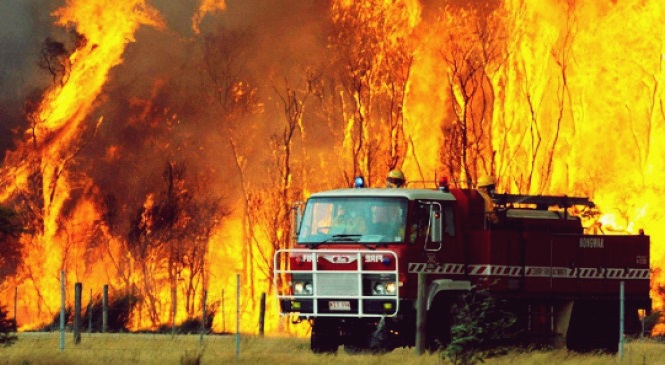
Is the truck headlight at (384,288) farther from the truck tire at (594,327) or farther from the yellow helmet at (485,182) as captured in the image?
the truck tire at (594,327)

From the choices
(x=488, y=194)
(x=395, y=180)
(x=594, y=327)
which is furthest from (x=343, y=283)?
(x=594, y=327)

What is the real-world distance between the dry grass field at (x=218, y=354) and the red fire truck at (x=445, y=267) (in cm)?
65

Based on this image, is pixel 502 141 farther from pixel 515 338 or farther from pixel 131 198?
pixel 515 338

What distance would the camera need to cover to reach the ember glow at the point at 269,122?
52.8 m

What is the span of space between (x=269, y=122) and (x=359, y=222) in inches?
1432

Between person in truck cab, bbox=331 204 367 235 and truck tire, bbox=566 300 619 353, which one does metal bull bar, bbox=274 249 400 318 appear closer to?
person in truck cab, bbox=331 204 367 235

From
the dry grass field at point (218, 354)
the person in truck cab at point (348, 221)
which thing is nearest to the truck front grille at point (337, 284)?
the person in truck cab at point (348, 221)

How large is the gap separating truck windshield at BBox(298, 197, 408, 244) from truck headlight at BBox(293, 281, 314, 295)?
2.23 feet

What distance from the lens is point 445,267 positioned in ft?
93.3

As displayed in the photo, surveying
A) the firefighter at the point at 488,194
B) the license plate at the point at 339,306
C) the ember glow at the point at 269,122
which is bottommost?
the license plate at the point at 339,306

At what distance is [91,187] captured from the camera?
61.0 metres

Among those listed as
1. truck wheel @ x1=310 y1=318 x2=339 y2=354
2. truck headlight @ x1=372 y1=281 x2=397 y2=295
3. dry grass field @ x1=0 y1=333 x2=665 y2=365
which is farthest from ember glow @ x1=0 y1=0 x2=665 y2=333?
truck headlight @ x1=372 y1=281 x2=397 y2=295

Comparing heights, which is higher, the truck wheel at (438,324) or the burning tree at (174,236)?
the burning tree at (174,236)

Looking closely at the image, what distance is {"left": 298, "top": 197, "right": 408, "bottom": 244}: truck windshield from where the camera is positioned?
27844 millimetres
